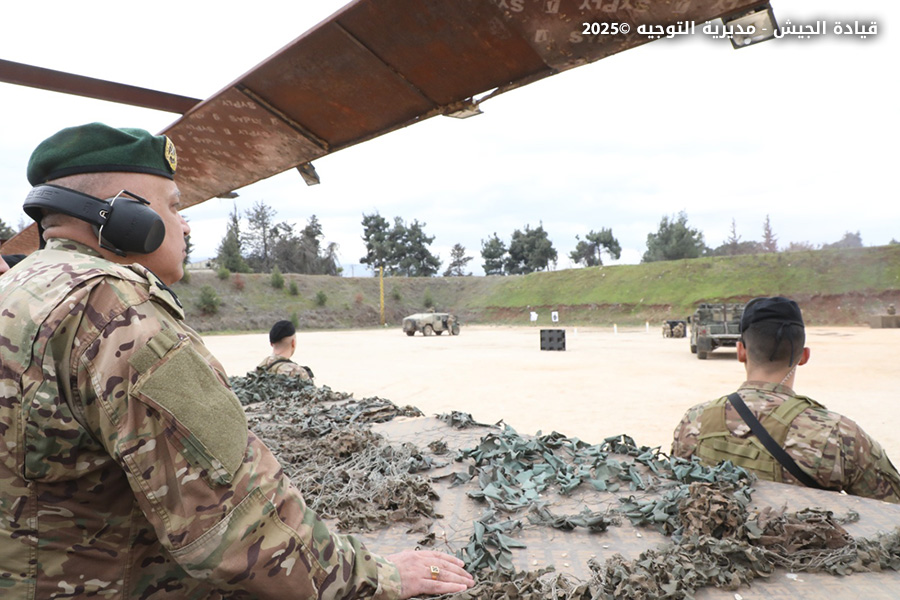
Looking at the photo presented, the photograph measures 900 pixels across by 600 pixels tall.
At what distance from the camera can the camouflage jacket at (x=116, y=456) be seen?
41.6 inches

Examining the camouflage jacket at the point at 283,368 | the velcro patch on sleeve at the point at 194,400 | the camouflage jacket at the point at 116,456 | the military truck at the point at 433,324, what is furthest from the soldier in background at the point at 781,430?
the military truck at the point at 433,324

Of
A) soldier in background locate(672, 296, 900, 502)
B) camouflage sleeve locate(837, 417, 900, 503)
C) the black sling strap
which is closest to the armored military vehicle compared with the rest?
soldier in background locate(672, 296, 900, 502)

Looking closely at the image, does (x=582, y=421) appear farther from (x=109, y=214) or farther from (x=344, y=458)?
(x=109, y=214)

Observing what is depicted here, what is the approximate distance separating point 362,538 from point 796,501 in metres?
1.81

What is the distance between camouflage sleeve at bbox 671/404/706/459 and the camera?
9.77ft

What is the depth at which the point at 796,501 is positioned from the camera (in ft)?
7.63

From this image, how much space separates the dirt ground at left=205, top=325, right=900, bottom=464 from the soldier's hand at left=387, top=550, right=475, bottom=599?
5129 mm

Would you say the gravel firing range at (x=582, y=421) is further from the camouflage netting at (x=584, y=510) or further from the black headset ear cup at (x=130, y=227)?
the black headset ear cup at (x=130, y=227)

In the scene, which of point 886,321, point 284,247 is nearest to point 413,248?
point 284,247

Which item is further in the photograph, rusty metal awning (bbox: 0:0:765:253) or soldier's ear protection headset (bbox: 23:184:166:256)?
rusty metal awning (bbox: 0:0:765:253)

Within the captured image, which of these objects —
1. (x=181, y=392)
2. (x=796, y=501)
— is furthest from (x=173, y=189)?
(x=796, y=501)

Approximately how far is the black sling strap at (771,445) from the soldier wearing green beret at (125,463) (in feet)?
7.29

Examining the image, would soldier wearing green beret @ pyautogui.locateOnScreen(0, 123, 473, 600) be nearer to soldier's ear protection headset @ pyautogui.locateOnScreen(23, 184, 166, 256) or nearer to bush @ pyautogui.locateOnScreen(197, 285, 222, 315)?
soldier's ear protection headset @ pyautogui.locateOnScreen(23, 184, 166, 256)

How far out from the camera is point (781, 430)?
2.65m
